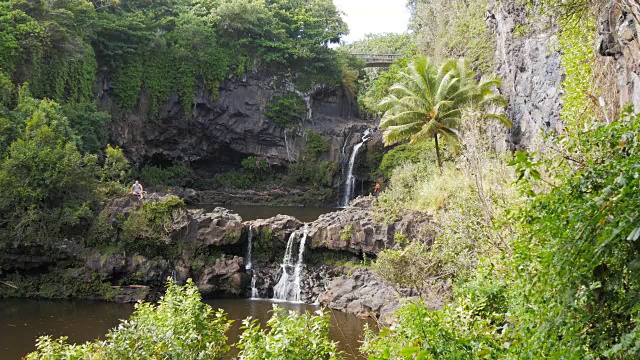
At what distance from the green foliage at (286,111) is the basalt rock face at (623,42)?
1223 inches

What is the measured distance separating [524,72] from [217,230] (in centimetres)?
1479

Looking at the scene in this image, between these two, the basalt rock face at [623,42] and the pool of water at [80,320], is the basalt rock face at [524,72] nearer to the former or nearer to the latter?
the pool of water at [80,320]

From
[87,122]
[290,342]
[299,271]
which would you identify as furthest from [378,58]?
[290,342]

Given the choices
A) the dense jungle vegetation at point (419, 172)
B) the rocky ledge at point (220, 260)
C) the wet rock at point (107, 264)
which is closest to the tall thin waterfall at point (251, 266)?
the rocky ledge at point (220, 260)

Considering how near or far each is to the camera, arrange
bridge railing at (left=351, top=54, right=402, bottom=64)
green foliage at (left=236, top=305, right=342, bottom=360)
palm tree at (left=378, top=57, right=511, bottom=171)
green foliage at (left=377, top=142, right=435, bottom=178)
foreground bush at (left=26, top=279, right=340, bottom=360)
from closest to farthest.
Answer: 1. green foliage at (left=236, top=305, right=342, bottom=360)
2. foreground bush at (left=26, top=279, right=340, bottom=360)
3. palm tree at (left=378, top=57, right=511, bottom=171)
4. green foliage at (left=377, top=142, right=435, bottom=178)
5. bridge railing at (left=351, top=54, right=402, bottom=64)

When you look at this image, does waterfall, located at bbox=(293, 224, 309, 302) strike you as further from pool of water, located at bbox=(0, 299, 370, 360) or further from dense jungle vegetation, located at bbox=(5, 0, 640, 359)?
dense jungle vegetation, located at bbox=(5, 0, 640, 359)

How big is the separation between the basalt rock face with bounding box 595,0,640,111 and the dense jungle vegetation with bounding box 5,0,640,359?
1.86ft

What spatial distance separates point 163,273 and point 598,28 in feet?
46.0

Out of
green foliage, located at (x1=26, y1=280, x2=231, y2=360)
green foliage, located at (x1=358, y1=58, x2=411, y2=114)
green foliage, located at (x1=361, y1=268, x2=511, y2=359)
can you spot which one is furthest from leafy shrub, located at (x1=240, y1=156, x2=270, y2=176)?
green foliage, located at (x1=361, y1=268, x2=511, y2=359)

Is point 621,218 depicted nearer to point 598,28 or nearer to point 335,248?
point 598,28

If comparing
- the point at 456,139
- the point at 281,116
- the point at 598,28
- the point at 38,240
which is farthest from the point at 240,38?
the point at 598,28

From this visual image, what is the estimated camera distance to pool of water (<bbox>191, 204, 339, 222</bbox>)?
29578 mm

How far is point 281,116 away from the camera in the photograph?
38062 mm

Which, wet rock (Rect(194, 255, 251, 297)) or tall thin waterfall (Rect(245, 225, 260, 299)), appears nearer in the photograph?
wet rock (Rect(194, 255, 251, 297))
